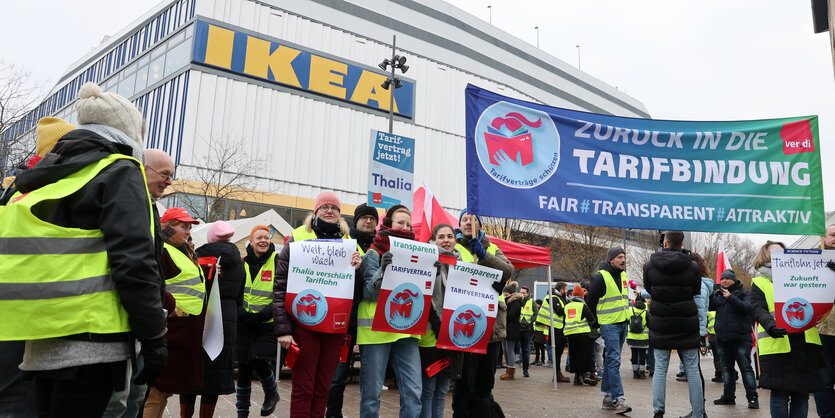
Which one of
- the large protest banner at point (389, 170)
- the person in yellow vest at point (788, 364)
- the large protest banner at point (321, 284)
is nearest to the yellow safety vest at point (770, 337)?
the person in yellow vest at point (788, 364)

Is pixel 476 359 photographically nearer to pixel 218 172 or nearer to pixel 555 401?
pixel 555 401

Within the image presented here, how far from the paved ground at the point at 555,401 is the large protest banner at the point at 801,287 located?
2.36 metres

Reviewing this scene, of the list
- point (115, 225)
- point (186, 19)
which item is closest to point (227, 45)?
point (186, 19)

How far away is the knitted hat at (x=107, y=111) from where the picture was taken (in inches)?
105

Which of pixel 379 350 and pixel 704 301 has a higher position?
pixel 704 301

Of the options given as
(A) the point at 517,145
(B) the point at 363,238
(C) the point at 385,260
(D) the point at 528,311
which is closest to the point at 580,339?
(D) the point at 528,311

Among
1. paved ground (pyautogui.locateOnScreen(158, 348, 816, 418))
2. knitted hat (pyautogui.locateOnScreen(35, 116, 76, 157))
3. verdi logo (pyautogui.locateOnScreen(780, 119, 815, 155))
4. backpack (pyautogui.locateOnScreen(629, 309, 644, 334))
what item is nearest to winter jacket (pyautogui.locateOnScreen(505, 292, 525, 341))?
paved ground (pyautogui.locateOnScreen(158, 348, 816, 418))

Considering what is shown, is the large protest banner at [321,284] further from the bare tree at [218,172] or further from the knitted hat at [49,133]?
the bare tree at [218,172]

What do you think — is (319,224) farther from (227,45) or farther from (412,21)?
(412,21)

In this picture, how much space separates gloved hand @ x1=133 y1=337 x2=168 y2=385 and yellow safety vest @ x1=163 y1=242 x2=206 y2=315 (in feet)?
5.92

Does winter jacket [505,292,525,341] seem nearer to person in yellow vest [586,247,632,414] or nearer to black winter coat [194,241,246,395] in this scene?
person in yellow vest [586,247,632,414]

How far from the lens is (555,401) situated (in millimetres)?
8219

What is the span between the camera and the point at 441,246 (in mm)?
5113

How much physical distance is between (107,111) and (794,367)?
18.9 ft
